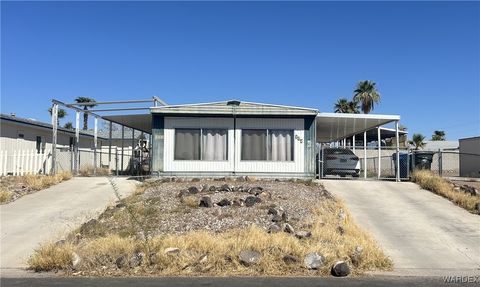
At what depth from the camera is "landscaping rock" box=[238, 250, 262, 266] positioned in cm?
839

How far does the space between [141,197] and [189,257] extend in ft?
21.3

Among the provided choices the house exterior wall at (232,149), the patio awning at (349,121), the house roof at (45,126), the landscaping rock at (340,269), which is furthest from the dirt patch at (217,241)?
the house roof at (45,126)

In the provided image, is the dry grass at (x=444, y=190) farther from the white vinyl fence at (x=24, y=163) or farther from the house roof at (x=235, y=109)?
the white vinyl fence at (x=24, y=163)

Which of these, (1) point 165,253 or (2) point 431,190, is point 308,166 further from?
(1) point 165,253

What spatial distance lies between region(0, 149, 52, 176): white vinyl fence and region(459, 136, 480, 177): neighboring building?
24345 mm

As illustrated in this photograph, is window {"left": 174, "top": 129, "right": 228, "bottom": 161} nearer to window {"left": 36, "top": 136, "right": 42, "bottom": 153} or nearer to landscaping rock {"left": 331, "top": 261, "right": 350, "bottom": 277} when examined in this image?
landscaping rock {"left": 331, "top": 261, "right": 350, "bottom": 277}

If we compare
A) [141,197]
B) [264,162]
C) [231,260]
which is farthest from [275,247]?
[264,162]

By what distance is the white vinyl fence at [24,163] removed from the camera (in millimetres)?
20062

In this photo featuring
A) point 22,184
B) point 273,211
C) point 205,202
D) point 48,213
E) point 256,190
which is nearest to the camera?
point 273,211

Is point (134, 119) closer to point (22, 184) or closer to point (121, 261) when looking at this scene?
point (22, 184)

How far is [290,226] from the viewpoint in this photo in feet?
34.9

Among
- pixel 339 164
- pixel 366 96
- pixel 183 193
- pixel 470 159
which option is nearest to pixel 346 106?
pixel 366 96

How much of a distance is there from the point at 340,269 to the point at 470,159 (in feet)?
87.0

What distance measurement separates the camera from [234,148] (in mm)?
19000
